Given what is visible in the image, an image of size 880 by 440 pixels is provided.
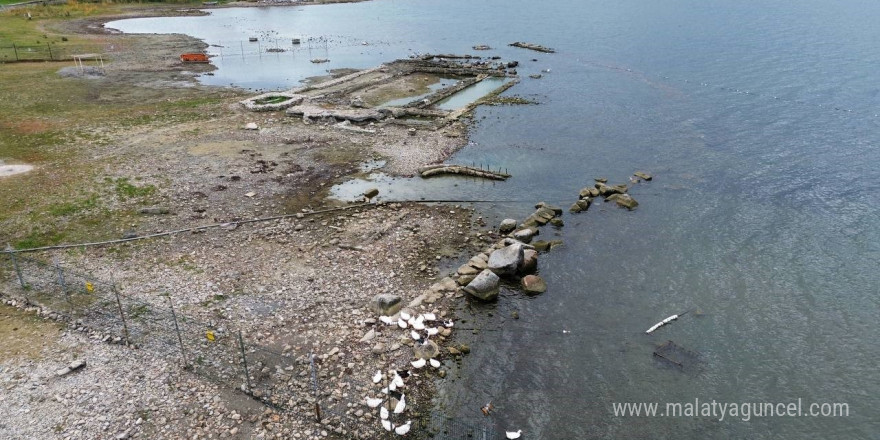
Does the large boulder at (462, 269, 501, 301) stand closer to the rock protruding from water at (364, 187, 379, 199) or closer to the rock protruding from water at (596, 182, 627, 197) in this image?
the rock protruding from water at (364, 187, 379, 199)

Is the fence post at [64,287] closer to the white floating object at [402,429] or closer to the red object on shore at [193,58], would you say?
the white floating object at [402,429]

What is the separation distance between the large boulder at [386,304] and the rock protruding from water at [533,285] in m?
6.07

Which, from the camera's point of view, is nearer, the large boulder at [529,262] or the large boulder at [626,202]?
the large boulder at [529,262]

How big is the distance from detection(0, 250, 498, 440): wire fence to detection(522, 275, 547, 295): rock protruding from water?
8328mm

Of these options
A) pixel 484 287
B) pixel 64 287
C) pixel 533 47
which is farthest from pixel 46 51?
pixel 484 287

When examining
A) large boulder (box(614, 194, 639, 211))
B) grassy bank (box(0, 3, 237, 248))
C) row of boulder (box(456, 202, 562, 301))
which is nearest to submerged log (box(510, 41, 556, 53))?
grassy bank (box(0, 3, 237, 248))

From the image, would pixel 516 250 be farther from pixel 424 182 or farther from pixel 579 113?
pixel 579 113

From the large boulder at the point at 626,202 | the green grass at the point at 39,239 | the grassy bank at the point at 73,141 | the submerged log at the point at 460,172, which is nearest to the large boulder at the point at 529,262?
the large boulder at the point at 626,202

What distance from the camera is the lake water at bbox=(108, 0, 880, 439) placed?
63.0ft

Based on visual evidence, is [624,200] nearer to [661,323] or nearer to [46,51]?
[661,323]

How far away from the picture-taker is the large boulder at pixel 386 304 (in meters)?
21.9

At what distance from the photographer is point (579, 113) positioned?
169 ft

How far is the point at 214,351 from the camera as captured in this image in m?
19.2

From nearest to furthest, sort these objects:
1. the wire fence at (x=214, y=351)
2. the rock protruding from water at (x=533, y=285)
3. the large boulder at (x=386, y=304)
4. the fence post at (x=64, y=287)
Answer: the wire fence at (x=214, y=351)
the fence post at (x=64, y=287)
the large boulder at (x=386, y=304)
the rock protruding from water at (x=533, y=285)
